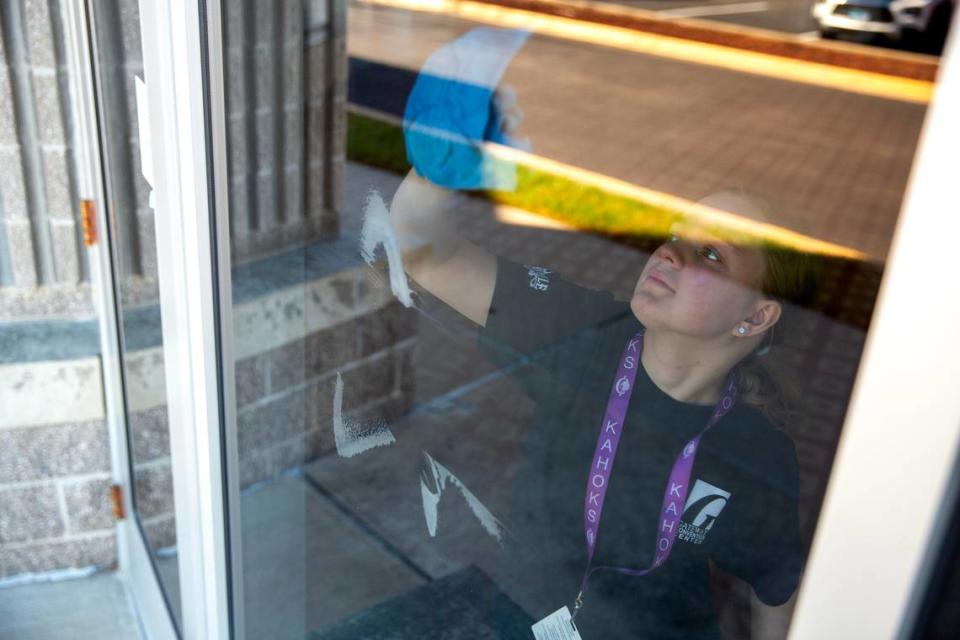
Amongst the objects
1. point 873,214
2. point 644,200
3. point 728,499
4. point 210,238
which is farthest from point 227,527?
point 873,214

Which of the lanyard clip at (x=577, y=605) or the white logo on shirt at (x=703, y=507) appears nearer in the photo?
the white logo on shirt at (x=703, y=507)

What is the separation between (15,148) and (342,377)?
2.67ft

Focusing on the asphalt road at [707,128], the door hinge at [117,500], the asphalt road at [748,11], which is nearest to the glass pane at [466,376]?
the door hinge at [117,500]

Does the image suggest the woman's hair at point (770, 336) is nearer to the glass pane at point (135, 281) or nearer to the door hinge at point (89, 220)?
the glass pane at point (135, 281)

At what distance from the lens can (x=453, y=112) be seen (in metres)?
1.17

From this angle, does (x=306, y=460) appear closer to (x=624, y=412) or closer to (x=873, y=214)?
(x=624, y=412)

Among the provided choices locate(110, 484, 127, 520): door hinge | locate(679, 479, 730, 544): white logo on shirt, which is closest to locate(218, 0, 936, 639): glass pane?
locate(679, 479, 730, 544): white logo on shirt

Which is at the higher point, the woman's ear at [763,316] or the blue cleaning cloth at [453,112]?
the blue cleaning cloth at [453,112]

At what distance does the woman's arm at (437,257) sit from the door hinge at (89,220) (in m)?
0.93

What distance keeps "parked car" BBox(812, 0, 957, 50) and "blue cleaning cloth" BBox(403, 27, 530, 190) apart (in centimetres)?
53

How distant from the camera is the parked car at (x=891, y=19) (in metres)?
0.64

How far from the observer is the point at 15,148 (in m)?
1.76

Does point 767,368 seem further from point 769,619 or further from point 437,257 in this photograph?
point 437,257

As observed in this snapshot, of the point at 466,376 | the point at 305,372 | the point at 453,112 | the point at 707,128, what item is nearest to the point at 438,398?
the point at 466,376
